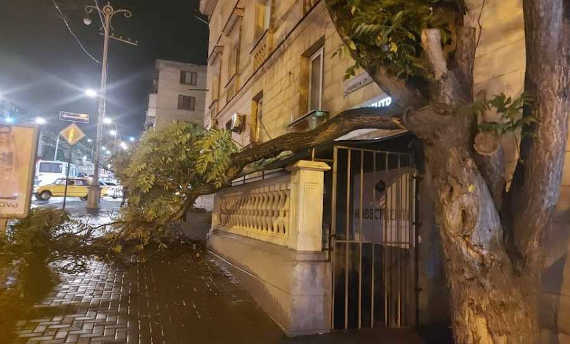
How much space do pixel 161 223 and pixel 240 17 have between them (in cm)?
979

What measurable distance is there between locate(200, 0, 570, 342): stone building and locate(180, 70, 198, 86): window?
30.2 m

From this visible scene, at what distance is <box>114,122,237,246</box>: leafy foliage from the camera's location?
7172 millimetres

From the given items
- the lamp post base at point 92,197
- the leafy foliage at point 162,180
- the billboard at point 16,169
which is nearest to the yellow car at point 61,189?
the lamp post base at point 92,197

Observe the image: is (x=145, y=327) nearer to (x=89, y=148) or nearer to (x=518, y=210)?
(x=518, y=210)

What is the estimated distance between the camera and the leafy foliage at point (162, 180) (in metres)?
7.17

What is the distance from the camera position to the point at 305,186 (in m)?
4.54

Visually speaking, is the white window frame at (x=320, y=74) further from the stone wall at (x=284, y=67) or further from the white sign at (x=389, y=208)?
the white sign at (x=389, y=208)

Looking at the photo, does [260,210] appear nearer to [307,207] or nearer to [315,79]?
[307,207]

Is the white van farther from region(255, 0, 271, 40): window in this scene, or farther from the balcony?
region(255, 0, 271, 40): window

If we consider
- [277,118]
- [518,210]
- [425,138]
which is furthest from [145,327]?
[277,118]

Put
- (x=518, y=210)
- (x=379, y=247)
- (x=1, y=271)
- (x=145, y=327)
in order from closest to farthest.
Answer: (x=518, y=210), (x=145, y=327), (x=379, y=247), (x=1, y=271)

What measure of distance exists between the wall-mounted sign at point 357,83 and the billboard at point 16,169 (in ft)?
18.8

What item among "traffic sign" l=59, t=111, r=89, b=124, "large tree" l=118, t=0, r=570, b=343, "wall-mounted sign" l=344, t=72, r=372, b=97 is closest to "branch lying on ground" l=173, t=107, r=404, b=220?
→ "large tree" l=118, t=0, r=570, b=343

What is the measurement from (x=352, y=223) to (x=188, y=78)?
34.0m
